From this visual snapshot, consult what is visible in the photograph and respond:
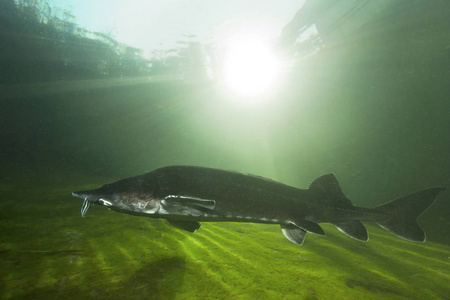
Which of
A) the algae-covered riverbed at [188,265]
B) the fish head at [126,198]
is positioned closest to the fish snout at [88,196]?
the fish head at [126,198]

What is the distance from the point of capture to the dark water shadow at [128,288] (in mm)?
1322

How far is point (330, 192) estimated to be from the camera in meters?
2.21

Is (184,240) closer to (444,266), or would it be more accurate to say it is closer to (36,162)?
(444,266)

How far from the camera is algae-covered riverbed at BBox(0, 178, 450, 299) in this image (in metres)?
1.47

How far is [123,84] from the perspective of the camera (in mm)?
22078

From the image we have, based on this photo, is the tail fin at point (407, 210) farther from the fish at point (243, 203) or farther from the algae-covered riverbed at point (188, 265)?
the algae-covered riverbed at point (188, 265)

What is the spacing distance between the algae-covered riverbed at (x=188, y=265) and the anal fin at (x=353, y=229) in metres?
0.46

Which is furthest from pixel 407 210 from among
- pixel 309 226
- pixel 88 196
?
pixel 88 196

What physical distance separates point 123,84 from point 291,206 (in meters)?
25.6

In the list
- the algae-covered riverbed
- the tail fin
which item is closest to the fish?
the tail fin

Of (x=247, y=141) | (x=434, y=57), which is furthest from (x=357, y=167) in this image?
(x=247, y=141)

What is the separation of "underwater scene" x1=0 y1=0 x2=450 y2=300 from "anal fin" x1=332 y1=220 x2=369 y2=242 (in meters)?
0.02

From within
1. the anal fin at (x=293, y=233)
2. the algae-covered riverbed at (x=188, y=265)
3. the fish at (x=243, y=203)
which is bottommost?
the algae-covered riverbed at (x=188, y=265)

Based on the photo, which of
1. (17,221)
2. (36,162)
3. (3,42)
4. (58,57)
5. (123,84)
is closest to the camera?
(17,221)
